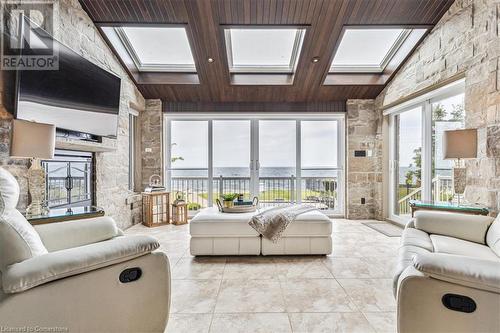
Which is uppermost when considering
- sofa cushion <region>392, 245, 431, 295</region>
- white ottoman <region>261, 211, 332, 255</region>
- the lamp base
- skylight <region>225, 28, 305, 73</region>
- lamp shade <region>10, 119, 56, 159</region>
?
skylight <region>225, 28, 305, 73</region>

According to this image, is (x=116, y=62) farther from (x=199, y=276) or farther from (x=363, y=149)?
(x=363, y=149)

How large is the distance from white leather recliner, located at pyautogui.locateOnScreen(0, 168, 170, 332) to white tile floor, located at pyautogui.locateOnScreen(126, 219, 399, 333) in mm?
498

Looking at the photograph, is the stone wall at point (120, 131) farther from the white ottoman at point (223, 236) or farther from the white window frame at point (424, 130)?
the white window frame at point (424, 130)

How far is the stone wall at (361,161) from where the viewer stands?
479cm

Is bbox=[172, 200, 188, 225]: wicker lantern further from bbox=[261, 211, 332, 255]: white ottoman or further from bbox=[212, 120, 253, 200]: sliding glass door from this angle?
bbox=[261, 211, 332, 255]: white ottoman

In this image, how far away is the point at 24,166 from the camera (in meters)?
2.25

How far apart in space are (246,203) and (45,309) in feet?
7.49

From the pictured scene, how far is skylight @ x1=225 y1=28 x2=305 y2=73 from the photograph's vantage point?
354cm

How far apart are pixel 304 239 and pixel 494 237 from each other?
1.58m

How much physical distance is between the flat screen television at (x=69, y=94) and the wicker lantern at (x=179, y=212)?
1.65m

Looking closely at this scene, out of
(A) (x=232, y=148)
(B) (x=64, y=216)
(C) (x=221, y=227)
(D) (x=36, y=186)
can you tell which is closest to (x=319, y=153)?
(A) (x=232, y=148)

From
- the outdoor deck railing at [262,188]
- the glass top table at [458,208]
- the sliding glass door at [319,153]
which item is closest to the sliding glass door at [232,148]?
the outdoor deck railing at [262,188]

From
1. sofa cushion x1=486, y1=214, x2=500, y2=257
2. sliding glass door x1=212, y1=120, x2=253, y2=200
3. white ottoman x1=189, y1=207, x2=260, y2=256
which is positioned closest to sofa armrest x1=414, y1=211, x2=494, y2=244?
sofa cushion x1=486, y1=214, x2=500, y2=257

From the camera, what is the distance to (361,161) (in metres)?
4.80
